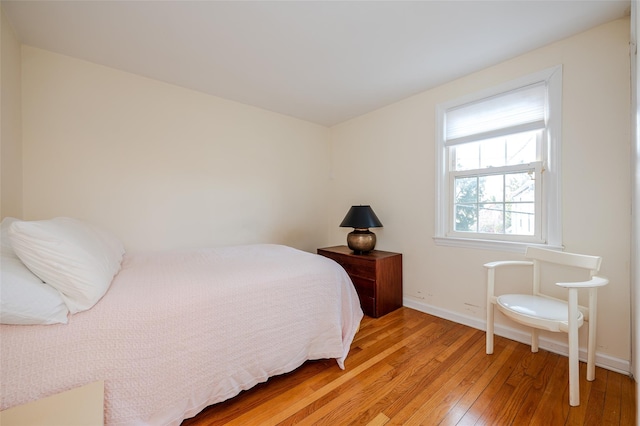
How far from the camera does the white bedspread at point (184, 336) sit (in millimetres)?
943

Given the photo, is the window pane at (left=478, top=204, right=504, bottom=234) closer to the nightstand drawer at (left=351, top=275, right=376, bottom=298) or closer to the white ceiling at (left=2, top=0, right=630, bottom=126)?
the nightstand drawer at (left=351, top=275, right=376, bottom=298)

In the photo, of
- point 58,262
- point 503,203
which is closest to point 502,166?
point 503,203

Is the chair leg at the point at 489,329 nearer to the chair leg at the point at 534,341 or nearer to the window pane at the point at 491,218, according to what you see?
the chair leg at the point at 534,341

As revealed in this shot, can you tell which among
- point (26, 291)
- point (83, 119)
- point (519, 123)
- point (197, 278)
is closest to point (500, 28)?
point (519, 123)

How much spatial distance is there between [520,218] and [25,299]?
304 cm

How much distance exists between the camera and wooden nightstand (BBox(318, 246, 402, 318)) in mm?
2564

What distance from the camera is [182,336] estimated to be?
47.4 inches

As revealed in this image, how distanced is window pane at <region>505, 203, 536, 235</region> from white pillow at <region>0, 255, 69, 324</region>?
294 cm

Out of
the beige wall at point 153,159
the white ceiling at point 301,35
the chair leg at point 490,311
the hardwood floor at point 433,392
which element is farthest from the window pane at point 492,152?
the beige wall at point 153,159

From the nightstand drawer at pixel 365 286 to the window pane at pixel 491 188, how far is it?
1.33 m

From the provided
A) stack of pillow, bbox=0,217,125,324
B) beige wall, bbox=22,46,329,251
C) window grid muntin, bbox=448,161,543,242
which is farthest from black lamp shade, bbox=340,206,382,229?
stack of pillow, bbox=0,217,125,324

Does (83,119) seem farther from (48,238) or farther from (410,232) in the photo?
(410,232)

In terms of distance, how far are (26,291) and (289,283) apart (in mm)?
1133

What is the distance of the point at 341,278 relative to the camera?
6.37 ft
